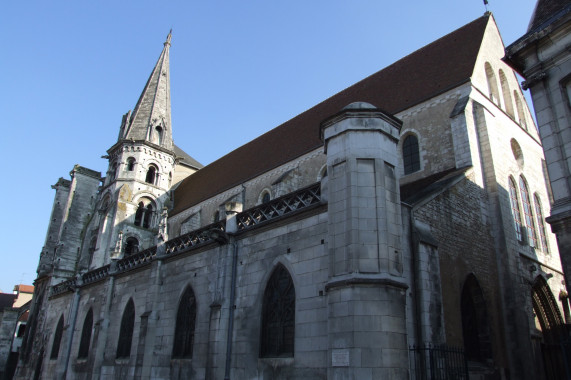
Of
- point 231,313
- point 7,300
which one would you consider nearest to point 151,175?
point 231,313

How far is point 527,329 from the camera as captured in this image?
12742 millimetres

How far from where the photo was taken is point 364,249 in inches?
346

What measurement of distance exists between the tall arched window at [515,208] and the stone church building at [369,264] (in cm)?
8

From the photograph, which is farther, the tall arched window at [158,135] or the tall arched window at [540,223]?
the tall arched window at [158,135]

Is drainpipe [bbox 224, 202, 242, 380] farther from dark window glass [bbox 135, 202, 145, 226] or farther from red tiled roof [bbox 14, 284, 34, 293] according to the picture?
red tiled roof [bbox 14, 284, 34, 293]

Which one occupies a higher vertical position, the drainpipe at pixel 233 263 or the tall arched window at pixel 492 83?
the tall arched window at pixel 492 83

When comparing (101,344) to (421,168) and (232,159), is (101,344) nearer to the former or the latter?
(421,168)

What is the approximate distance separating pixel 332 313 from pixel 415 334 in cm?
205

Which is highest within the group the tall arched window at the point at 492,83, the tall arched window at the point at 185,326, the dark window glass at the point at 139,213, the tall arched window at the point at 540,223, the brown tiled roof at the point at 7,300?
the tall arched window at the point at 492,83

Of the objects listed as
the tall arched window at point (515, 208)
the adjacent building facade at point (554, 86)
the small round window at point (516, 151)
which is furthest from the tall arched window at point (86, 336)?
the small round window at point (516, 151)

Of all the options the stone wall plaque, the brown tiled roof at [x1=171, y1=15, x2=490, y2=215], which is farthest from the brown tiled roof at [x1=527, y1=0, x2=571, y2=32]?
the stone wall plaque

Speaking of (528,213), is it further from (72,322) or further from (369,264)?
(72,322)

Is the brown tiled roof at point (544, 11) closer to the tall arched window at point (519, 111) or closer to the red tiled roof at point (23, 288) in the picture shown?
the tall arched window at point (519, 111)

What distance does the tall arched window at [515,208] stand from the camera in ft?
49.7
